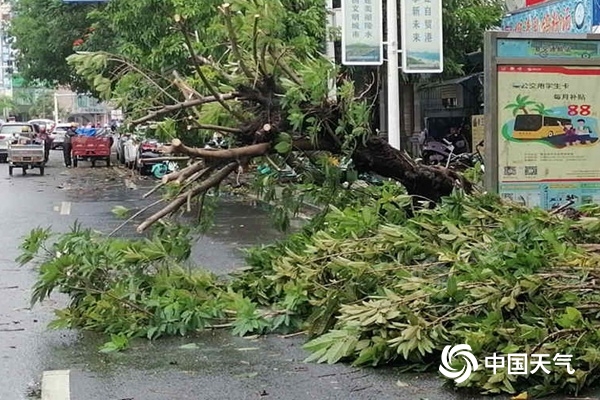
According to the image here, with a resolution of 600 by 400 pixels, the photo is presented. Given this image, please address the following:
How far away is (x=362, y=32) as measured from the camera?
16.2 m

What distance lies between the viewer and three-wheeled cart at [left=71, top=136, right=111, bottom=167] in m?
37.3

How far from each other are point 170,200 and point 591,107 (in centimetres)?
426

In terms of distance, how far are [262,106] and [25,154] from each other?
24.8 meters

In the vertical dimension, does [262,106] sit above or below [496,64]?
below

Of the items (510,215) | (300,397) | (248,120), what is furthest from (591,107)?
(300,397)

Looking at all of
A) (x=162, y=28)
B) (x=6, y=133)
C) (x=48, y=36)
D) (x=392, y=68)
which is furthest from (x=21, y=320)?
(x=6, y=133)

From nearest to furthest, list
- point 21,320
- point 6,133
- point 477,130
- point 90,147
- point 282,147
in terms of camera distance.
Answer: point 282,147 < point 21,320 < point 477,130 < point 90,147 < point 6,133

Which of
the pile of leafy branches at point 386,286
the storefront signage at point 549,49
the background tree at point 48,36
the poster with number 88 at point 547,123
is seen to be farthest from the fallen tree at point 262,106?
the background tree at point 48,36

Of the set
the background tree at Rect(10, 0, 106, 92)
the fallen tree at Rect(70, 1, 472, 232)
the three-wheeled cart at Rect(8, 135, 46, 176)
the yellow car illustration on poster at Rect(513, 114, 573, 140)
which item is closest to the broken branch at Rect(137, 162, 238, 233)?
the fallen tree at Rect(70, 1, 472, 232)

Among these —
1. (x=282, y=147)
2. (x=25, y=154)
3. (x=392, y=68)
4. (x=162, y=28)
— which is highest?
(x=162, y=28)

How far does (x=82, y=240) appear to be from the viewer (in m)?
8.11

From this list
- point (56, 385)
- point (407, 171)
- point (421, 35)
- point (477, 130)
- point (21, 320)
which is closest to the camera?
point (56, 385)

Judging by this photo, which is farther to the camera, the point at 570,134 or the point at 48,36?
the point at 48,36

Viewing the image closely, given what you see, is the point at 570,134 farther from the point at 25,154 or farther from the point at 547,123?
the point at 25,154
